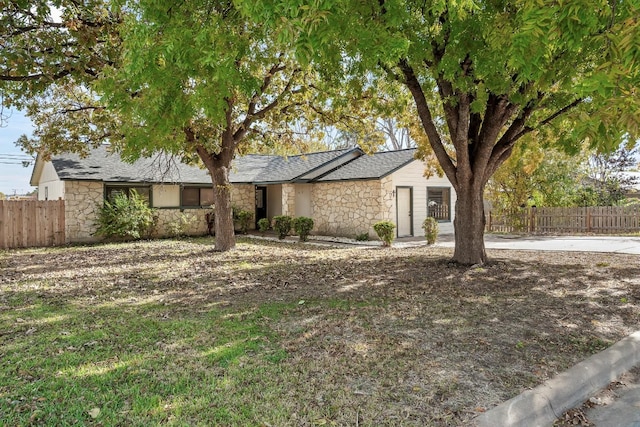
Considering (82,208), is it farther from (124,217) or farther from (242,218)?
(242,218)

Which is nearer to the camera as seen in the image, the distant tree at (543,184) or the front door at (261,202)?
the distant tree at (543,184)

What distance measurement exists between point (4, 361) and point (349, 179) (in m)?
14.1

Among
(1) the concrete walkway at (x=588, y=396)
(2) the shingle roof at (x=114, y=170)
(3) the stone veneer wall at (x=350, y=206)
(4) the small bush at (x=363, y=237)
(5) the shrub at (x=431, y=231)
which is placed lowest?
(1) the concrete walkway at (x=588, y=396)

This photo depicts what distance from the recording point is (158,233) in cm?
1778

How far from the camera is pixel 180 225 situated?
1778 cm

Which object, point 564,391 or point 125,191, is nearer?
point 564,391

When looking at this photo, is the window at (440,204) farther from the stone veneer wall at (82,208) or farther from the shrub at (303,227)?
the stone veneer wall at (82,208)

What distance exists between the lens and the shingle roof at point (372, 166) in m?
16.7

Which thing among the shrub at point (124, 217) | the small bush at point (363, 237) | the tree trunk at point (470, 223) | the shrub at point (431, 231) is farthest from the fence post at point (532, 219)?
the shrub at point (124, 217)

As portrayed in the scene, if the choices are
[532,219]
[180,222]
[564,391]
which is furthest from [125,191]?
[532,219]

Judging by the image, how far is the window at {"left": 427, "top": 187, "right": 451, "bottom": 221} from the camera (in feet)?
62.1

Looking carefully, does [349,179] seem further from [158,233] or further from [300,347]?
[300,347]

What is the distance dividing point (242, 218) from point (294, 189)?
288 centimetres

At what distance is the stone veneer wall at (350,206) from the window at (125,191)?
7.33 meters
